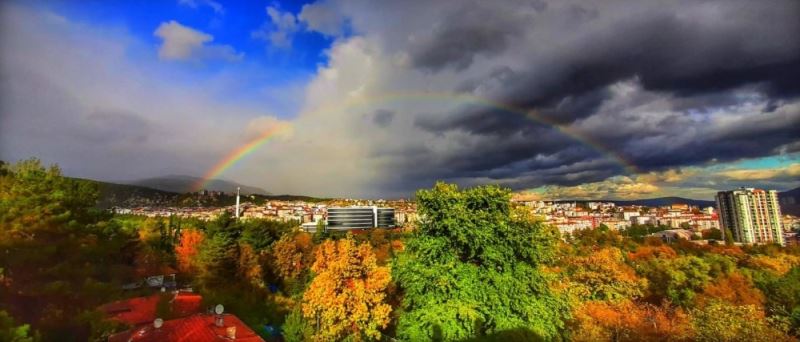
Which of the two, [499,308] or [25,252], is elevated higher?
[25,252]

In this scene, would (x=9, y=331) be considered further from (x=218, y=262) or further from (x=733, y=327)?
→ (x=218, y=262)

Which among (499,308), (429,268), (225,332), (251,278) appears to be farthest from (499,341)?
(251,278)

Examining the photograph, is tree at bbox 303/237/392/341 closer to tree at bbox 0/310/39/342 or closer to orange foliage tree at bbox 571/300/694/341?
orange foliage tree at bbox 571/300/694/341

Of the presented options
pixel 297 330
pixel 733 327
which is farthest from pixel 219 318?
pixel 733 327

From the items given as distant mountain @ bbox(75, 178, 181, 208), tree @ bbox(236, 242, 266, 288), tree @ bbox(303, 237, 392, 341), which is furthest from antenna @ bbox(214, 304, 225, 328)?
distant mountain @ bbox(75, 178, 181, 208)

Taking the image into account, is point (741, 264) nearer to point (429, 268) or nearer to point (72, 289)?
point (429, 268)
